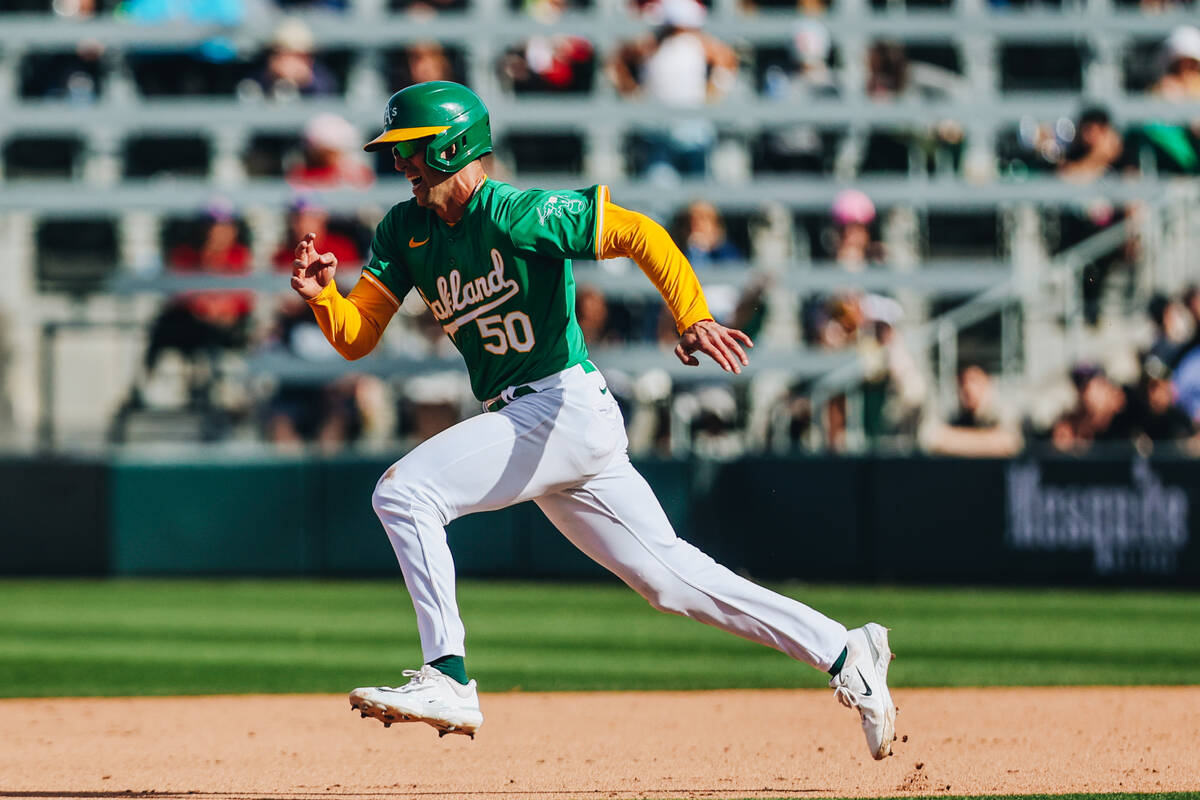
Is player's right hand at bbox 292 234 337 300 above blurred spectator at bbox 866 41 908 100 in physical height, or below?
below

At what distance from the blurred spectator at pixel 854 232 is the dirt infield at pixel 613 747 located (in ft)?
22.2

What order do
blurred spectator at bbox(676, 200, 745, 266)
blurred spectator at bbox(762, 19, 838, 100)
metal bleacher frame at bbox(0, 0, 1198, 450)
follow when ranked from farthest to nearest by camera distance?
blurred spectator at bbox(762, 19, 838, 100)
metal bleacher frame at bbox(0, 0, 1198, 450)
blurred spectator at bbox(676, 200, 745, 266)

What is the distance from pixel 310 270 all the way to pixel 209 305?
8.66m

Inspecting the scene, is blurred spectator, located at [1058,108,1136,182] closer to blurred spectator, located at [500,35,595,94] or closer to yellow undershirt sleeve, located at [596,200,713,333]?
blurred spectator, located at [500,35,595,94]

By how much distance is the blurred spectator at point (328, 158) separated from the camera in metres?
13.8

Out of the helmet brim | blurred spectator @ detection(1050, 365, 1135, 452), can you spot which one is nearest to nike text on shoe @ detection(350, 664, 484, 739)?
the helmet brim

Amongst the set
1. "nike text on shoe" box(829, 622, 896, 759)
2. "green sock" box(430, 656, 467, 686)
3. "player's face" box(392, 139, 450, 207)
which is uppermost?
"player's face" box(392, 139, 450, 207)

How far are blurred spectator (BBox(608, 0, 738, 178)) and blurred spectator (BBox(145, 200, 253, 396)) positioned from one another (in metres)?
3.46

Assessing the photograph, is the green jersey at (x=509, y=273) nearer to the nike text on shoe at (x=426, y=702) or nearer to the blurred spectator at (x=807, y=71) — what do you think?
the nike text on shoe at (x=426, y=702)

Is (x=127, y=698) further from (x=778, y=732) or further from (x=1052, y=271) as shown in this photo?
(x=1052, y=271)

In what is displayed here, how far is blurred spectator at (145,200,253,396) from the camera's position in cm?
1274

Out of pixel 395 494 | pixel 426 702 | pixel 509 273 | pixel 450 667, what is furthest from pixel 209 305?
pixel 426 702

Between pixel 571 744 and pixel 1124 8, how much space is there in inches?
471

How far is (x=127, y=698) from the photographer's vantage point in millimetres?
7016
